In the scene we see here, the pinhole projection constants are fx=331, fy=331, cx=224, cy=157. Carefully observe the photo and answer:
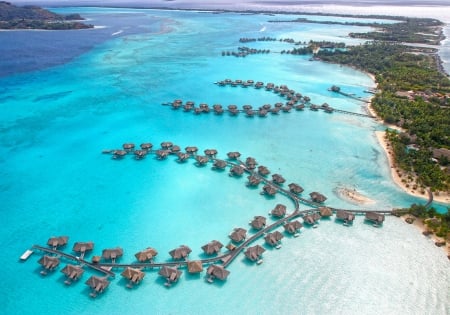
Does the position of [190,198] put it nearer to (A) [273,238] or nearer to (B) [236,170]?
(B) [236,170]

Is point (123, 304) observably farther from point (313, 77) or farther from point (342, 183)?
point (313, 77)

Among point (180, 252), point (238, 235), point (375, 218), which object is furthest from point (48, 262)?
point (375, 218)

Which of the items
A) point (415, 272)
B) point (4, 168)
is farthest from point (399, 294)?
point (4, 168)

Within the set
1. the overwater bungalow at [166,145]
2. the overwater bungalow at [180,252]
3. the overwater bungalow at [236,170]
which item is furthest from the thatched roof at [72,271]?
the overwater bungalow at [166,145]

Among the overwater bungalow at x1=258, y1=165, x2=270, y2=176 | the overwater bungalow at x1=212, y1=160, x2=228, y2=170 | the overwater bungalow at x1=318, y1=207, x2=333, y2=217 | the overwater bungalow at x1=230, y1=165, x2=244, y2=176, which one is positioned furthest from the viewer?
the overwater bungalow at x1=212, y1=160, x2=228, y2=170

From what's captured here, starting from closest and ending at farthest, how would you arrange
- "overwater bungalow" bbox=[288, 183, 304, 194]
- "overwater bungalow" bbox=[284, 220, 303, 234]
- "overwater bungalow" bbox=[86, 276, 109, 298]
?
"overwater bungalow" bbox=[86, 276, 109, 298]
"overwater bungalow" bbox=[284, 220, 303, 234]
"overwater bungalow" bbox=[288, 183, 304, 194]

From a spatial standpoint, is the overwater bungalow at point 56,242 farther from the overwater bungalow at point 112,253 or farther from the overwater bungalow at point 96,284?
the overwater bungalow at point 96,284

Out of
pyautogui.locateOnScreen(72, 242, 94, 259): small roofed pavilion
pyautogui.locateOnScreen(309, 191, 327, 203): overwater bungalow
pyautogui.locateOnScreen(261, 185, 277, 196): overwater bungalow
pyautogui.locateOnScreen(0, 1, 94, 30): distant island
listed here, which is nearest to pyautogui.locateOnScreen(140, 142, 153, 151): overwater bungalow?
pyautogui.locateOnScreen(261, 185, 277, 196): overwater bungalow

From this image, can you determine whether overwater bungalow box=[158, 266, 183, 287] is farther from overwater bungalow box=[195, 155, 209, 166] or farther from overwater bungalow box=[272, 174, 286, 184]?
overwater bungalow box=[195, 155, 209, 166]
